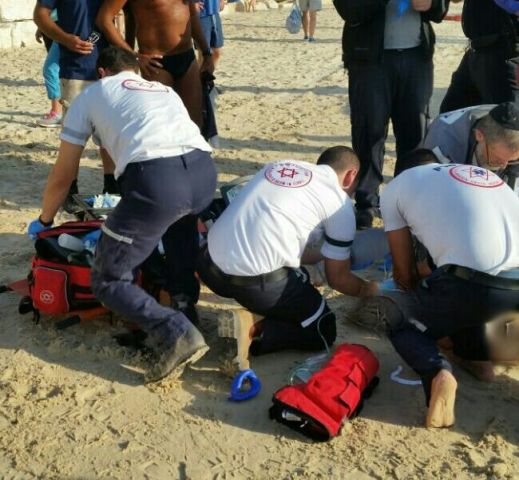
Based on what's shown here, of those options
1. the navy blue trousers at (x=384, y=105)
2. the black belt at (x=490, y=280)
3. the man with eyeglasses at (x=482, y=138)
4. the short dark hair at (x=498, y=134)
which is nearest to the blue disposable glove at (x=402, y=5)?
the navy blue trousers at (x=384, y=105)

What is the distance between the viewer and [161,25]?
5797 mm

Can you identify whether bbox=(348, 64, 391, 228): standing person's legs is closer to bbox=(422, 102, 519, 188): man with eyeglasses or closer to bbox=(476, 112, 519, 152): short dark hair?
bbox=(422, 102, 519, 188): man with eyeglasses

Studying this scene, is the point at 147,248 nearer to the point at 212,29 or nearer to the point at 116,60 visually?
the point at 116,60

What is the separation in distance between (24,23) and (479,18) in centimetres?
981

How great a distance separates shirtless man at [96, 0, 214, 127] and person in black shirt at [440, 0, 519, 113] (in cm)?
203

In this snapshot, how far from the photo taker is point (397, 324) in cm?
376

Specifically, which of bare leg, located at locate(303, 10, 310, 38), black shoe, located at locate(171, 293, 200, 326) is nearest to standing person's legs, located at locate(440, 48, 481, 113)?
black shoe, located at locate(171, 293, 200, 326)

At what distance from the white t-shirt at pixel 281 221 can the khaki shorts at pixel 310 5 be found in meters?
10.5

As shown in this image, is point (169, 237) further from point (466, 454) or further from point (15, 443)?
point (466, 454)

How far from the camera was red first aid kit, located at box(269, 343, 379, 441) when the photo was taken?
3.31m

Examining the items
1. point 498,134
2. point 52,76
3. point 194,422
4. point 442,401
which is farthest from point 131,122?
point 52,76

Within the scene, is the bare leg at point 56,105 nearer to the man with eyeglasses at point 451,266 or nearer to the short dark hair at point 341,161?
the short dark hair at point 341,161

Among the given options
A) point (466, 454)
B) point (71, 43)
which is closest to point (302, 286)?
point (466, 454)

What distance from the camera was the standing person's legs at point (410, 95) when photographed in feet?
17.4
